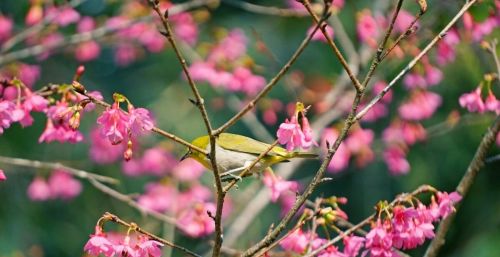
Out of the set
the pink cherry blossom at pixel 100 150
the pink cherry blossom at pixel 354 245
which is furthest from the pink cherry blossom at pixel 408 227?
the pink cherry blossom at pixel 100 150

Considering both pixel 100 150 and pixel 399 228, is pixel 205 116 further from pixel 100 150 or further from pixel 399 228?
pixel 100 150

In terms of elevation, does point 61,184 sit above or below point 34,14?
below

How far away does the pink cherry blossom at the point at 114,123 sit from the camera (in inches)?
78.6

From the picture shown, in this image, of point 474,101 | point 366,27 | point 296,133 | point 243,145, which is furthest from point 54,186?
point 296,133

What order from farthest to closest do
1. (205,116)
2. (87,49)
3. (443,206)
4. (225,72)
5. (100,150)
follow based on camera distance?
(87,49) < (100,150) < (225,72) < (443,206) < (205,116)

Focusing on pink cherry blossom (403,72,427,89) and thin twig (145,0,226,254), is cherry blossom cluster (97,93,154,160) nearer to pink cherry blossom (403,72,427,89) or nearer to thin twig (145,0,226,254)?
thin twig (145,0,226,254)

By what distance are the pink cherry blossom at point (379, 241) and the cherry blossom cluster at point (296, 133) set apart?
12.2 inches

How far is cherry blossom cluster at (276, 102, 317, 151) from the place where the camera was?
2.02 meters

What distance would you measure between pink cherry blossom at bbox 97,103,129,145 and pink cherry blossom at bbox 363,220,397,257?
0.75 metres

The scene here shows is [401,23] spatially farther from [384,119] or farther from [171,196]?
[384,119]

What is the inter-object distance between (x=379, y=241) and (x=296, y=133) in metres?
0.39

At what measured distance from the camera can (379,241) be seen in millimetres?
2102

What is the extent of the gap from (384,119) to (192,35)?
3.98 meters

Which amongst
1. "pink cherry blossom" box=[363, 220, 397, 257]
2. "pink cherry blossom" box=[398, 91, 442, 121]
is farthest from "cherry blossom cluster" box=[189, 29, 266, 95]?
"pink cherry blossom" box=[363, 220, 397, 257]
